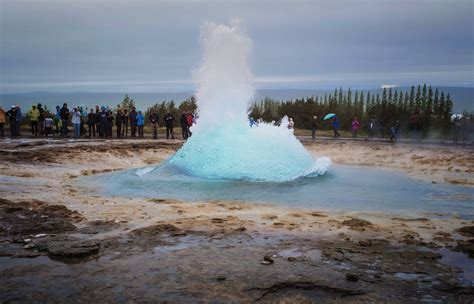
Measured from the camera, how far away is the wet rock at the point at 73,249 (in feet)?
16.5

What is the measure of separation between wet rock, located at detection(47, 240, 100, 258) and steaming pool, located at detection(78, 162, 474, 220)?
3355mm

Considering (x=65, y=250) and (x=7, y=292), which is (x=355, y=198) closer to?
(x=65, y=250)

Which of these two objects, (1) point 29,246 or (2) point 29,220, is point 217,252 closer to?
(1) point 29,246

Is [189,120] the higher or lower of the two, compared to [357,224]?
higher

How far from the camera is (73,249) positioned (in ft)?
16.8

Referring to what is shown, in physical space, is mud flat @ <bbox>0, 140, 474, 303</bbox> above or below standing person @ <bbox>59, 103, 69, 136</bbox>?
below

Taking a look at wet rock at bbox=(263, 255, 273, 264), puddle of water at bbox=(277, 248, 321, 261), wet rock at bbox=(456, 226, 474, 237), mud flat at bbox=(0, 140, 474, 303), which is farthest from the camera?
wet rock at bbox=(456, 226, 474, 237)

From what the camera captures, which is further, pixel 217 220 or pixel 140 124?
pixel 140 124

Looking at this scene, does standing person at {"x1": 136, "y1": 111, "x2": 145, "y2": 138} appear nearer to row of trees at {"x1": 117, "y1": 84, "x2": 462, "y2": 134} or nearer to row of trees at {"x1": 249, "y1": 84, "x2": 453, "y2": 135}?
row of trees at {"x1": 117, "y1": 84, "x2": 462, "y2": 134}

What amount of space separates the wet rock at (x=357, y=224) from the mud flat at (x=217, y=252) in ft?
0.05

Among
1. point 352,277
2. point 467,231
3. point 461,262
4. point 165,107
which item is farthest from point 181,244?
point 165,107

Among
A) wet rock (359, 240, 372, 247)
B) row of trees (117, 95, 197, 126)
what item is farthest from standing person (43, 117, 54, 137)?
wet rock (359, 240, 372, 247)

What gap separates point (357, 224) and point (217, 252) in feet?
7.51

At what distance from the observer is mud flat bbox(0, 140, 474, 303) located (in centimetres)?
415
